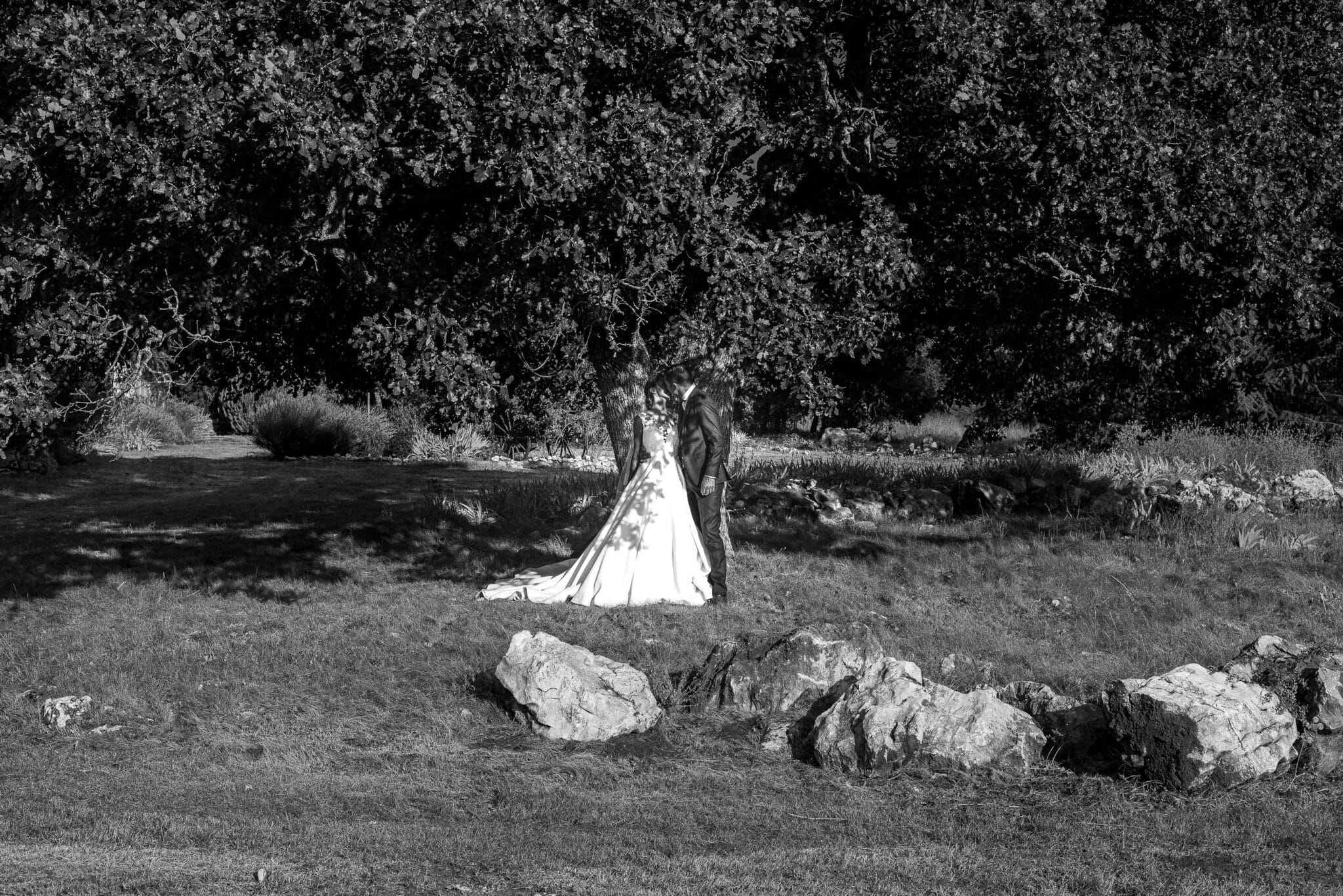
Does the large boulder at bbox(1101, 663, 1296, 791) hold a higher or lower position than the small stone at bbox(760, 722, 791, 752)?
higher

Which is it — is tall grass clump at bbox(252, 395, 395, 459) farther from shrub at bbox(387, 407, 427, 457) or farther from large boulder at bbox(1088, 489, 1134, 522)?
large boulder at bbox(1088, 489, 1134, 522)

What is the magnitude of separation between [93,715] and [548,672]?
290 centimetres

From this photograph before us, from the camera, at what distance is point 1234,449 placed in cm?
1880

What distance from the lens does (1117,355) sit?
12.3 metres

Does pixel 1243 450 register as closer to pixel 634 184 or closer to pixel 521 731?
pixel 634 184

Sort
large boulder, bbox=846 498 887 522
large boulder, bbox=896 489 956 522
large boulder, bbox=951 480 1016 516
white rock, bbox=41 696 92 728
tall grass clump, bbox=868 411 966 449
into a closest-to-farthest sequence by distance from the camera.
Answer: white rock, bbox=41 696 92 728 → large boulder, bbox=846 498 887 522 → large boulder, bbox=896 489 956 522 → large boulder, bbox=951 480 1016 516 → tall grass clump, bbox=868 411 966 449

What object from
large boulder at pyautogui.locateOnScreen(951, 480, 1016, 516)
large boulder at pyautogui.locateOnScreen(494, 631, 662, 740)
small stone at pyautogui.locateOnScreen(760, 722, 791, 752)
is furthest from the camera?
large boulder at pyautogui.locateOnScreen(951, 480, 1016, 516)

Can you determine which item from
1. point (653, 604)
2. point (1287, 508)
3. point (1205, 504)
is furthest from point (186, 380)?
point (1287, 508)

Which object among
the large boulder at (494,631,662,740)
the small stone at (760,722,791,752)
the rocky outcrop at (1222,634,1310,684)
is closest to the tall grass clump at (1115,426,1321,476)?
the rocky outcrop at (1222,634,1310,684)

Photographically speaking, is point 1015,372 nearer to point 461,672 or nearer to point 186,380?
point 461,672

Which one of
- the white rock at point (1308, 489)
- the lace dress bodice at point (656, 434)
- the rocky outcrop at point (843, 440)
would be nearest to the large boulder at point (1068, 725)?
the lace dress bodice at point (656, 434)

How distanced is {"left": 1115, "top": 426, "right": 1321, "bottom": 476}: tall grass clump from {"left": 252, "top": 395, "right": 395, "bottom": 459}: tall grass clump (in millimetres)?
12822

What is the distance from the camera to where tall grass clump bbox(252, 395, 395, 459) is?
74.3 ft

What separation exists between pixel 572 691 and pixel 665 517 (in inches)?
124
